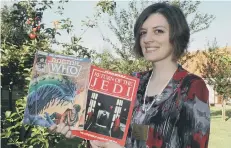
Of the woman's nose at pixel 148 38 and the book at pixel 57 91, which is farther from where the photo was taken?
the woman's nose at pixel 148 38

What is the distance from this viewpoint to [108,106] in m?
1.95

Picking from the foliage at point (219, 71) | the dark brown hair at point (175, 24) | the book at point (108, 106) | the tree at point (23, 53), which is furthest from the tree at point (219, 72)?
the book at point (108, 106)

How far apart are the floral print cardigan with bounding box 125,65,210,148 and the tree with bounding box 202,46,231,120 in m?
19.4

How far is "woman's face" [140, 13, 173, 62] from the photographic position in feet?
6.98

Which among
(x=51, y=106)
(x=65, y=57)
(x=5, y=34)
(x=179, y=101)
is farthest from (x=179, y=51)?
(x=5, y=34)

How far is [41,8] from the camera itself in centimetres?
517

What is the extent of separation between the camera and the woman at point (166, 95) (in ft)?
6.40

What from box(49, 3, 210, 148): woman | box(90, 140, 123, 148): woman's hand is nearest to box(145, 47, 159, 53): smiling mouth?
box(49, 3, 210, 148): woman

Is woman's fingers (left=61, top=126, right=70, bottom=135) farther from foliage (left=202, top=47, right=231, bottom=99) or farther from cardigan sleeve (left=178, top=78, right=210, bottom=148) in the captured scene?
foliage (left=202, top=47, right=231, bottom=99)

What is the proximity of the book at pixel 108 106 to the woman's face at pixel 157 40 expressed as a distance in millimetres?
273

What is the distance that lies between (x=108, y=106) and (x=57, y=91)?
0.31m

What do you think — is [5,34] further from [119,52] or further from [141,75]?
[119,52]

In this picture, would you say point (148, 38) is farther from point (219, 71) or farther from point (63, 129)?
point (219, 71)

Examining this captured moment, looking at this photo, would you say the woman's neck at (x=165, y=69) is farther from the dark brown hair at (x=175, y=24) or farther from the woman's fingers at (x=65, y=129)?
the woman's fingers at (x=65, y=129)
